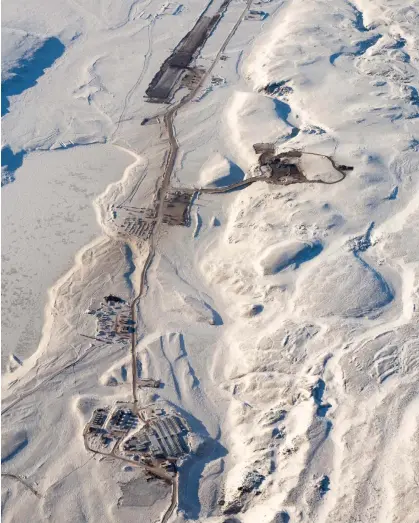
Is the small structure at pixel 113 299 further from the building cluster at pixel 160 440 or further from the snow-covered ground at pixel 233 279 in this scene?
the building cluster at pixel 160 440

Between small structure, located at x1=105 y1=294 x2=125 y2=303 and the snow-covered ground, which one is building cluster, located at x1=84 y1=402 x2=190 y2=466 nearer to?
the snow-covered ground

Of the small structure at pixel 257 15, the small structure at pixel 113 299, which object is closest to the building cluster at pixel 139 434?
the small structure at pixel 113 299

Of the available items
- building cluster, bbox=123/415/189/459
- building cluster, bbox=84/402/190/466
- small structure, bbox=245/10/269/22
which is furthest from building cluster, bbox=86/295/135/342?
small structure, bbox=245/10/269/22

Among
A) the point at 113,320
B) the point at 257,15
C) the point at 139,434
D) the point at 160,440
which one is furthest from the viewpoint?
the point at 257,15

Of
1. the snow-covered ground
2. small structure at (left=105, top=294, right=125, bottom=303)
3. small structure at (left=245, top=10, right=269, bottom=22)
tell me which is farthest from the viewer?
small structure at (left=245, top=10, right=269, bottom=22)

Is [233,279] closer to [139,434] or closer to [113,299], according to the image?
[113,299]

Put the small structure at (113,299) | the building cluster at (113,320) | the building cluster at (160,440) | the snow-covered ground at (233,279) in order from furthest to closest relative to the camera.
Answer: the small structure at (113,299)
the building cluster at (113,320)
the building cluster at (160,440)
the snow-covered ground at (233,279)

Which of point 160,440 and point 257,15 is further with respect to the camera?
point 257,15

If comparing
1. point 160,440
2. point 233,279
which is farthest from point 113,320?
point 160,440

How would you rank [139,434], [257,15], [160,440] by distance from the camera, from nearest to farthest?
1. [160,440]
2. [139,434]
3. [257,15]
